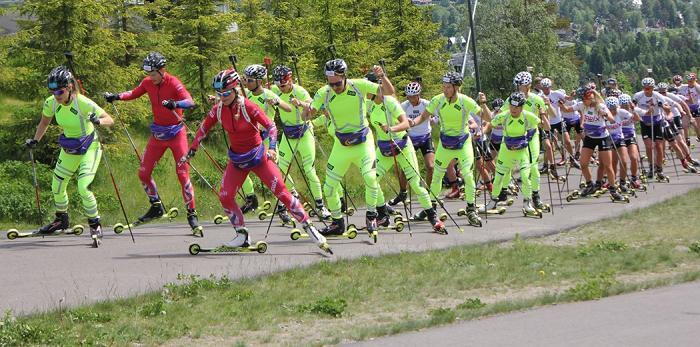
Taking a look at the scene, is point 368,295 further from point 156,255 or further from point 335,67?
point 335,67

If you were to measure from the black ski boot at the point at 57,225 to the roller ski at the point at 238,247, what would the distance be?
10.3 ft

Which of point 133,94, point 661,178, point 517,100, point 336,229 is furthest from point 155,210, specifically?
point 661,178

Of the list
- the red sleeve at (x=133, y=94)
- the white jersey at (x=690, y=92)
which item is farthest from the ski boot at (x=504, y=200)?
the white jersey at (x=690, y=92)

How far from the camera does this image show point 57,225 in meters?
16.1

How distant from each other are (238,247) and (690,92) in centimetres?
2233

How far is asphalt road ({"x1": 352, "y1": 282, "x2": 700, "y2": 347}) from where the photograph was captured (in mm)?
8672

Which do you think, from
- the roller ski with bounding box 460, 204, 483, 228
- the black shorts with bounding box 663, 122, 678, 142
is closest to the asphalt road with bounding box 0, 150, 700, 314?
the roller ski with bounding box 460, 204, 483, 228

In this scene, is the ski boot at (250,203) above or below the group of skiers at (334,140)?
below

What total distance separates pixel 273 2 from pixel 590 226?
2185cm

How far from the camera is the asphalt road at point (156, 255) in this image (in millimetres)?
11539

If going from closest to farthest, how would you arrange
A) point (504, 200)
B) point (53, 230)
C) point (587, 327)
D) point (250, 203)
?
1. point (587, 327)
2. point (53, 230)
3. point (250, 203)
4. point (504, 200)

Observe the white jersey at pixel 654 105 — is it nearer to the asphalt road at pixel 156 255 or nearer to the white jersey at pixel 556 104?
the white jersey at pixel 556 104

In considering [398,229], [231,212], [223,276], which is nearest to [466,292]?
[223,276]

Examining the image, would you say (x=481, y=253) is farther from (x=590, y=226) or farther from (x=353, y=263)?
(x=590, y=226)
